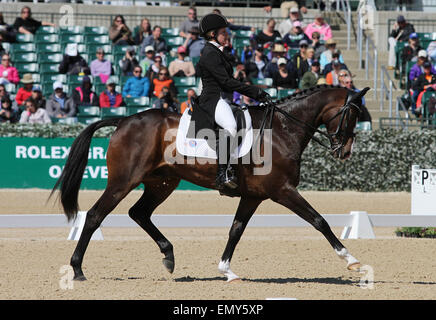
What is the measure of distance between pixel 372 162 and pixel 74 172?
903 centimetres

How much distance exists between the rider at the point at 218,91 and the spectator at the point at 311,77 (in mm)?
8793

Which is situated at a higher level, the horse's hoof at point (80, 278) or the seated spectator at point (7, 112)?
the seated spectator at point (7, 112)

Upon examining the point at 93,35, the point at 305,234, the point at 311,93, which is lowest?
the point at 305,234

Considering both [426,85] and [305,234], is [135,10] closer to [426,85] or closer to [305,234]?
[426,85]

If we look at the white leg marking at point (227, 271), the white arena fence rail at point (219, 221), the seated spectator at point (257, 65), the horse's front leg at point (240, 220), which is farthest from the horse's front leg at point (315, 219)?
the seated spectator at point (257, 65)

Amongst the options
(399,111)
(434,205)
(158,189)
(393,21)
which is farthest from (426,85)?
(158,189)

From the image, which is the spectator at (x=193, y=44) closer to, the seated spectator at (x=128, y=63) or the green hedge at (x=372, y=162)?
the seated spectator at (x=128, y=63)

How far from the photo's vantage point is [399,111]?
1845 cm

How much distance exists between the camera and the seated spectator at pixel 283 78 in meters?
17.6

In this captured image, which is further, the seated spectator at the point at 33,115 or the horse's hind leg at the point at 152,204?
the seated spectator at the point at 33,115

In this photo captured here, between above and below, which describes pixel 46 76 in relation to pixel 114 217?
above

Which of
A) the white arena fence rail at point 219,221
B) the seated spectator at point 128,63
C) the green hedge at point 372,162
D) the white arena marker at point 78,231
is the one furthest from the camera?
the seated spectator at point 128,63

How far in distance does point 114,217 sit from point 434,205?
4435 millimetres

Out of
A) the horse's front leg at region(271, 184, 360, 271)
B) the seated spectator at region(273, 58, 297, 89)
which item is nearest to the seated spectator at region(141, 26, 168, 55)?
the seated spectator at region(273, 58, 297, 89)
